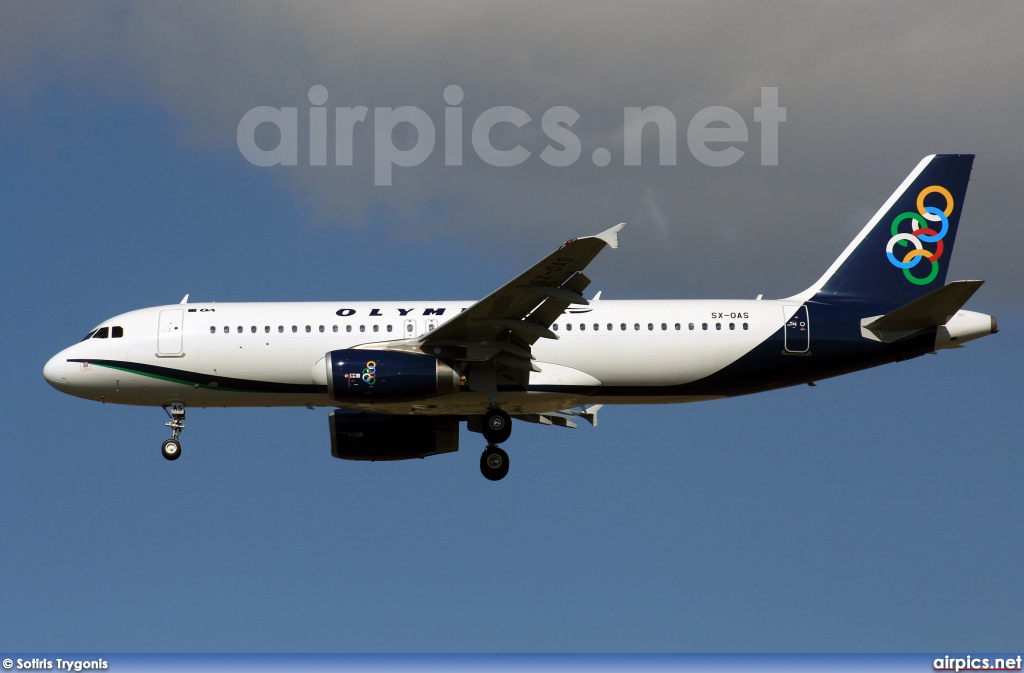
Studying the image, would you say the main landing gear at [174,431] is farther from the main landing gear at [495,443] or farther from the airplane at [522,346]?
the main landing gear at [495,443]

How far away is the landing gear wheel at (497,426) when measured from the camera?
116ft

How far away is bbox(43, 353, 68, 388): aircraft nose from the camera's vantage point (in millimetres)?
36938

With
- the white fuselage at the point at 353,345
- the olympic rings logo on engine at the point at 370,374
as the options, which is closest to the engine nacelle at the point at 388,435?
the white fuselage at the point at 353,345

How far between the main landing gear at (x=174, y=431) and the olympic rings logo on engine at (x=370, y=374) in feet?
19.9

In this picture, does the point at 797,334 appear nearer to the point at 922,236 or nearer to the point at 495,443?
the point at 922,236

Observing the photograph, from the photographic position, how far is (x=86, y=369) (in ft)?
121

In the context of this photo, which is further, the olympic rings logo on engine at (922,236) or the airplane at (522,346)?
the olympic rings logo on engine at (922,236)

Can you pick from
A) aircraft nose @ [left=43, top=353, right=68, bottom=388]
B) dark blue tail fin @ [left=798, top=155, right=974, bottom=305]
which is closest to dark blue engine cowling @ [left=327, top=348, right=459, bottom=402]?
aircraft nose @ [left=43, top=353, right=68, bottom=388]

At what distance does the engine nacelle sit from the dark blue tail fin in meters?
10.1

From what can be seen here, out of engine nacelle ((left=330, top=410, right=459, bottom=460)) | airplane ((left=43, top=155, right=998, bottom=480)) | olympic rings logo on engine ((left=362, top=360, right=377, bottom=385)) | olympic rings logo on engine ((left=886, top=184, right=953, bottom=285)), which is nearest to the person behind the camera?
olympic rings logo on engine ((left=362, top=360, right=377, bottom=385))

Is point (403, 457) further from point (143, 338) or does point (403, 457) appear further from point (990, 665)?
point (990, 665)

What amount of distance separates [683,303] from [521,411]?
16.0ft

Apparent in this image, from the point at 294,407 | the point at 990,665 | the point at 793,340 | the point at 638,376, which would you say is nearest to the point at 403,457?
the point at 294,407

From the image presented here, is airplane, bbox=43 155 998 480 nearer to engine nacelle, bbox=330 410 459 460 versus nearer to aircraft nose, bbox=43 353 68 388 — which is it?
aircraft nose, bbox=43 353 68 388
